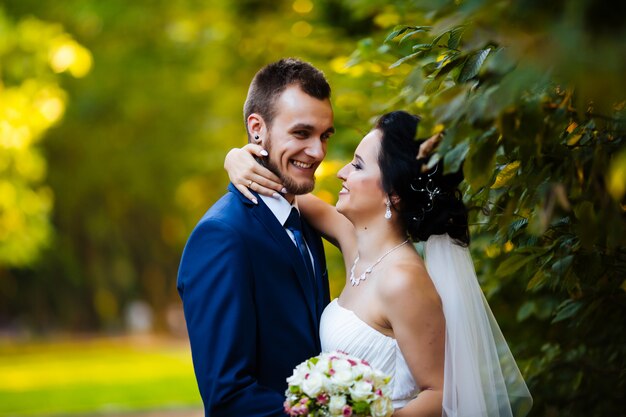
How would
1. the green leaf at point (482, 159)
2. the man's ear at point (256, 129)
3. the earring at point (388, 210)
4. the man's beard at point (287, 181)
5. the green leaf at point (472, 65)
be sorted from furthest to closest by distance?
the man's ear at point (256, 129), the man's beard at point (287, 181), the earring at point (388, 210), the green leaf at point (472, 65), the green leaf at point (482, 159)

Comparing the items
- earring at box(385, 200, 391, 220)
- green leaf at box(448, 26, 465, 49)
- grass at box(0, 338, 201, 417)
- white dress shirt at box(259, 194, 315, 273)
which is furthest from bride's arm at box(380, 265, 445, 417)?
grass at box(0, 338, 201, 417)

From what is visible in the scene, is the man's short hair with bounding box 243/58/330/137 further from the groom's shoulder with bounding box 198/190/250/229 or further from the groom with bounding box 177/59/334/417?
the groom's shoulder with bounding box 198/190/250/229

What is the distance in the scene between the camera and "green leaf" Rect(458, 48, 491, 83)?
2.53 meters

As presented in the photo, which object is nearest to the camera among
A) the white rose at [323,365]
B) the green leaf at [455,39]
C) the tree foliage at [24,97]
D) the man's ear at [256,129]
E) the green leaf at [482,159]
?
the green leaf at [482,159]

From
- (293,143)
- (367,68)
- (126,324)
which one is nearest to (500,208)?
(293,143)

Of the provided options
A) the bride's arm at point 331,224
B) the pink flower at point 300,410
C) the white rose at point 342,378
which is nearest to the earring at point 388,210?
the bride's arm at point 331,224

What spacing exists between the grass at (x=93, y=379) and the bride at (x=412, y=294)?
10713 millimetres

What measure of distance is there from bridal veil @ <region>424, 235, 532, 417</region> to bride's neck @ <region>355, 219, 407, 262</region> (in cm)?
14

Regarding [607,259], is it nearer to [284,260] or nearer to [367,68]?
[284,260]

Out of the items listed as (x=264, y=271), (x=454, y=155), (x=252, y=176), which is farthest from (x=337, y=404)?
(x=252, y=176)

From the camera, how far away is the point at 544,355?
4.15 metres

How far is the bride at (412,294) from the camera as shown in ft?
11.0

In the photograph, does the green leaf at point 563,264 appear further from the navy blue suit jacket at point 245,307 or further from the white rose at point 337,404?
the navy blue suit jacket at point 245,307

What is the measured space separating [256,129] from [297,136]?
0.27 metres
